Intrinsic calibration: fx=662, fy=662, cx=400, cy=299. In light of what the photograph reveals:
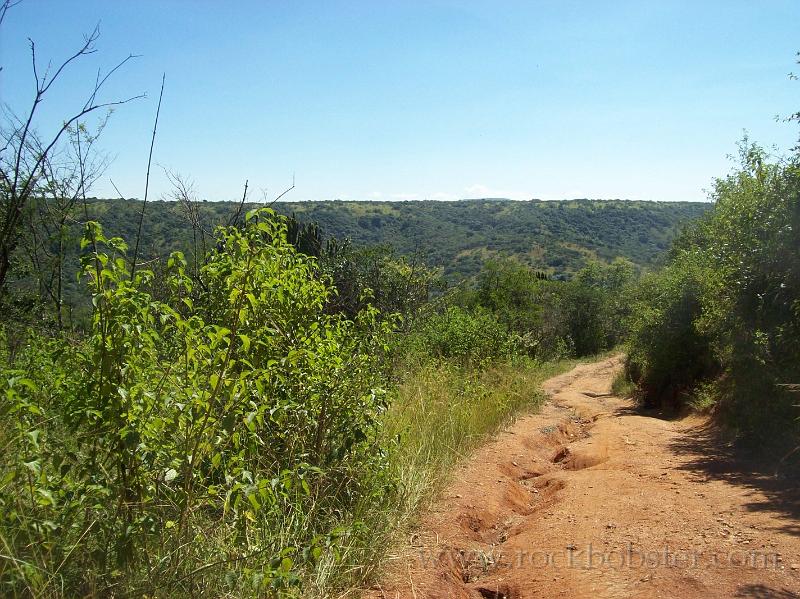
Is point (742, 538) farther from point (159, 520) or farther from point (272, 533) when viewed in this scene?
point (159, 520)

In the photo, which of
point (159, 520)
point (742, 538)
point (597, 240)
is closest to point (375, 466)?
point (159, 520)

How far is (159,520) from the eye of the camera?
3.28 metres

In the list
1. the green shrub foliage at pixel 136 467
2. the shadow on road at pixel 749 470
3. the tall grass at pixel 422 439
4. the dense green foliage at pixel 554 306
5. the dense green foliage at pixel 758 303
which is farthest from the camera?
the dense green foliage at pixel 554 306

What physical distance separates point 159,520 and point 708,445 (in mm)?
9725

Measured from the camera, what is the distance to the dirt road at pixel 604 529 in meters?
4.53

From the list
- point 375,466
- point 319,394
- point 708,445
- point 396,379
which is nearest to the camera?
point 319,394

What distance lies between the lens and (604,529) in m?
5.75

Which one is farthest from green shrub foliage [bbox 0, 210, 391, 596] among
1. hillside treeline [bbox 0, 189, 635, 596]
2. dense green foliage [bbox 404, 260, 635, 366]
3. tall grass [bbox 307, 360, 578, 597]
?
dense green foliage [bbox 404, 260, 635, 366]

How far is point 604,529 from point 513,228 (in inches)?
3530

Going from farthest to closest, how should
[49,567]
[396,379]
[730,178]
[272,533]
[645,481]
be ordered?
[730,178] < [396,379] < [645,481] < [272,533] < [49,567]

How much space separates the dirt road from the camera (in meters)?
4.53

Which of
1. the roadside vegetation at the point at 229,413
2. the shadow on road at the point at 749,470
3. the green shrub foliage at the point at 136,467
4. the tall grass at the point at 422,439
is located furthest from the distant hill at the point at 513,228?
the green shrub foliage at the point at 136,467

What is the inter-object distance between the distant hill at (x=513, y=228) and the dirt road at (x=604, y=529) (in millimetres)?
49498

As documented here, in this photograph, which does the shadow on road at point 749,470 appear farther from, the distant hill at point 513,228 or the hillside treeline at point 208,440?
the distant hill at point 513,228
